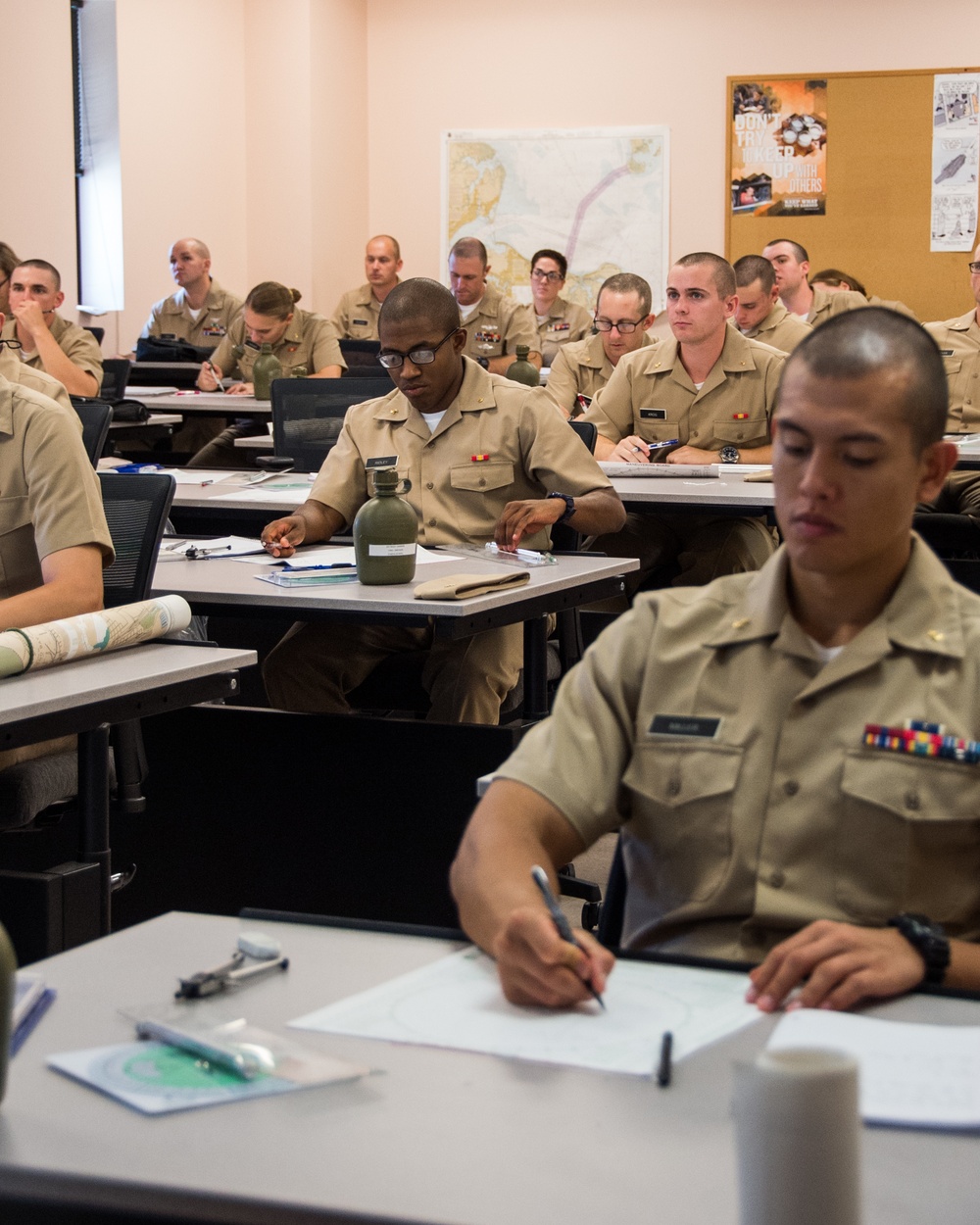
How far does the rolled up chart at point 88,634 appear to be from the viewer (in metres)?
2.06

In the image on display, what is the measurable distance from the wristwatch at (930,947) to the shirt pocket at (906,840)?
0.11 metres

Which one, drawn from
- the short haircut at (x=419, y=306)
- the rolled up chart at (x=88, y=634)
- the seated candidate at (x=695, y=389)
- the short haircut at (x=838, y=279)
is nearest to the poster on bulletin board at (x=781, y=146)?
the short haircut at (x=838, y=279)

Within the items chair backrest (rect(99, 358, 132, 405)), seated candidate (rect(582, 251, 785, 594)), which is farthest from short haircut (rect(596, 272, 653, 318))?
chair backrest (rect(99, 358, 132, 405))

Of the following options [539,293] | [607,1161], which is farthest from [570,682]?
[539,293]

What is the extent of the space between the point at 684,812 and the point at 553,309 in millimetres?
8797

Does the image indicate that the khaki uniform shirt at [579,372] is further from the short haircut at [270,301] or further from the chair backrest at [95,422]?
the chair backrest at [95,422]

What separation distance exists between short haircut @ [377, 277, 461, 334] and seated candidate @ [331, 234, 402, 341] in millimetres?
6475

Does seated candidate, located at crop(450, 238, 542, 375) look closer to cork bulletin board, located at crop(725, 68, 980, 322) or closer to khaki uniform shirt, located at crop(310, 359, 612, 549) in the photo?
cork bulletin board, located at crop(725, 68, 980, 322)

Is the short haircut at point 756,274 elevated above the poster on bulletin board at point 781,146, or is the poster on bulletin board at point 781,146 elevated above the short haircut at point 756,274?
the poster on bulletin board at point 781,146

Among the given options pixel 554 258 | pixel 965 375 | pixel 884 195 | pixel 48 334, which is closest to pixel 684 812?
pixel 965 375

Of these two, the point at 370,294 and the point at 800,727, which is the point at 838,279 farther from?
the point at 800,727

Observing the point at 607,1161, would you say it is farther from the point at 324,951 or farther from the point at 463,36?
the point at 463,36

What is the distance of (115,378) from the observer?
688 cm

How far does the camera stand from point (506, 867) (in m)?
1.27
